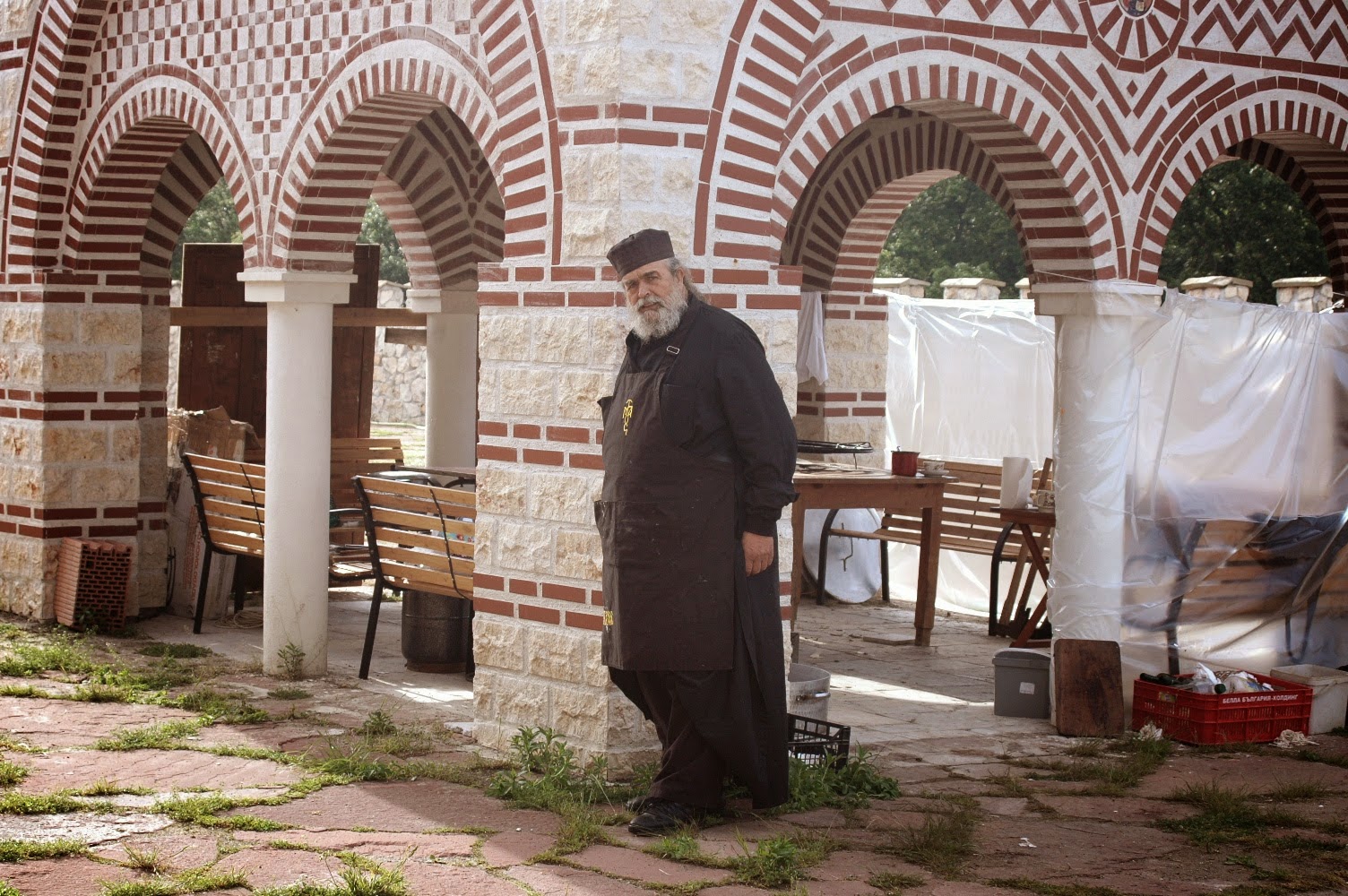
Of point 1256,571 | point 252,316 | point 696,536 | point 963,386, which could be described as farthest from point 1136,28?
point 252,316

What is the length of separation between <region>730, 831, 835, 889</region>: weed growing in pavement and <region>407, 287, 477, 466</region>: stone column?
675 centimetres

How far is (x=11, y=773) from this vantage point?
19.7 ft

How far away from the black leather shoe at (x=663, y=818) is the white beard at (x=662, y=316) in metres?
1.57

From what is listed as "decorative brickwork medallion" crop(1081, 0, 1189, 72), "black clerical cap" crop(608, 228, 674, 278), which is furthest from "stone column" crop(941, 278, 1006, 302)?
"black clerical cap" crop(608, 228, 674, 278)

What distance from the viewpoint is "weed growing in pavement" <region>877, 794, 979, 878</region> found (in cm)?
522

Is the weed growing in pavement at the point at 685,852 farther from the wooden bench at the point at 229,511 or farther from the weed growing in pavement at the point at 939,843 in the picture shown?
the wooden bench at the point at 229,511

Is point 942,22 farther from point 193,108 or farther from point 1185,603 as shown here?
point 193,108

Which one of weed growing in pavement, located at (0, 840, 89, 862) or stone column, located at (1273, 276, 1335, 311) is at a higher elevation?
stone column, located at (1273, 276, 1335, 311)

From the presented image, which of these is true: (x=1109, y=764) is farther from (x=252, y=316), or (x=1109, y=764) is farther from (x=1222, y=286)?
(x=1222, y=286)

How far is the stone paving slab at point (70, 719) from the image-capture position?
6770 mm

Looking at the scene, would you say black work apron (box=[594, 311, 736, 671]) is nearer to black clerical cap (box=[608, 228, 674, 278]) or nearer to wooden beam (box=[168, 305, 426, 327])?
black clerical cap (box=[608, 228, 674, 278])

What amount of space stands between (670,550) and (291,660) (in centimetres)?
328

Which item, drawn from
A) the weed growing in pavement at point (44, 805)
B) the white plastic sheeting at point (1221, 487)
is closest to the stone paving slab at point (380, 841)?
the weed growing in pavement at point (44, 805)

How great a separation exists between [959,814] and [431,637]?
346 cm
